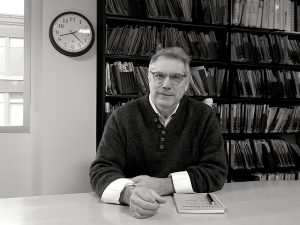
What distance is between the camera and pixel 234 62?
3.36 m

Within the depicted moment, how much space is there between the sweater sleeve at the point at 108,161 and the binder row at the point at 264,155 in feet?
6.58

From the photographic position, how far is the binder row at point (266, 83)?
3.40 m

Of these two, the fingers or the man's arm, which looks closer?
the fingers

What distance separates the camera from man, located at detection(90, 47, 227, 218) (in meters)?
1.54

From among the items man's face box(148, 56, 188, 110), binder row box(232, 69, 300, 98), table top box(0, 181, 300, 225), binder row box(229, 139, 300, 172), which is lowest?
binder row box(229, 139, 300, 172)

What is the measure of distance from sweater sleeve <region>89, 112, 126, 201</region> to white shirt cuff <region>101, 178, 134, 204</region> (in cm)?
2

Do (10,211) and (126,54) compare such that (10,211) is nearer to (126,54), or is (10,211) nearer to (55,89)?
(55,89)

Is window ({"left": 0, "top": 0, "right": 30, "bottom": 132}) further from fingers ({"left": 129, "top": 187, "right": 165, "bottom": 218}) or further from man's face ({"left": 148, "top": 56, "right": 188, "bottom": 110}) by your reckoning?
fingers ({"left": 129, "top": 187, "right": 165, "bottom": 218})

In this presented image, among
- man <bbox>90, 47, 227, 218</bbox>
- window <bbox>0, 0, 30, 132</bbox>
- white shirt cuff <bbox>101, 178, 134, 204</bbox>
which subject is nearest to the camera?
white shirt cuff <bbox>101, 178, 134, 204</bbox>

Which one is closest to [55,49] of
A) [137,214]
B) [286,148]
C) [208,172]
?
[208,172]

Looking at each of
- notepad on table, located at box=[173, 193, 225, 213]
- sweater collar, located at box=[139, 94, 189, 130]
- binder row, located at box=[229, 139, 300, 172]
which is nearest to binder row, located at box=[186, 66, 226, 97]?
binder row, located at box=[229, 139, 300, 172]

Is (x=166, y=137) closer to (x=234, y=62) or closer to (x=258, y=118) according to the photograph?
(x=234, y=62)

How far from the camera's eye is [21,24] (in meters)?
3.12

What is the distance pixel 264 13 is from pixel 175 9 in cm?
96
